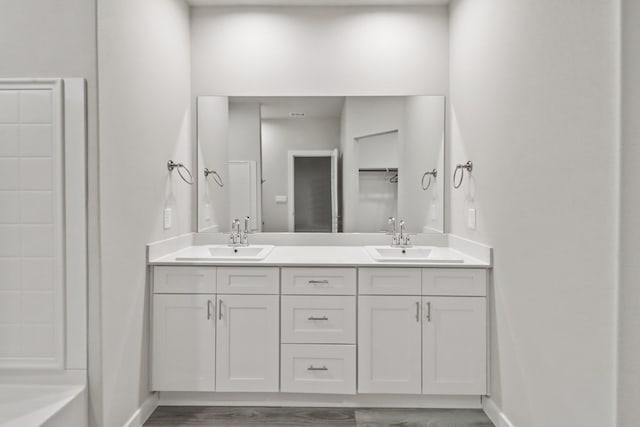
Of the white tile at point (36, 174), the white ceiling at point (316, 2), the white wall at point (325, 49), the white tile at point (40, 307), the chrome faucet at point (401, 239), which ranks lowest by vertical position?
the white tile at point (40, 307)

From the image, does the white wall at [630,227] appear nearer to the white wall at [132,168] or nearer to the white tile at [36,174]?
the white wall at [132,168]

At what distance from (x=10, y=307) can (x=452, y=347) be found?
2157 mm

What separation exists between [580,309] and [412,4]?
232 cm

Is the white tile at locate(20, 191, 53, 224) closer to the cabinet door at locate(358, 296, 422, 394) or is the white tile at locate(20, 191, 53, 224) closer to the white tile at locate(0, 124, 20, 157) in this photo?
the white tile at locate(0, 124, 20, 157)

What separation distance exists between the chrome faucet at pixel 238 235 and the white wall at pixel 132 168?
0.41 metres

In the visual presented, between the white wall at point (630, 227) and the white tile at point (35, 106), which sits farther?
the white tile at point (35, 106)

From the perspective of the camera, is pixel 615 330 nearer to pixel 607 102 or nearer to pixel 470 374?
pixel 607 102

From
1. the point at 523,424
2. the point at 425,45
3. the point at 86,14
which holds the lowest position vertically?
the point at 523,424

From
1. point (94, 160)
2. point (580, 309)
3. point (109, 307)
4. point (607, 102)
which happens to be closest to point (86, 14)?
point (94, 160)

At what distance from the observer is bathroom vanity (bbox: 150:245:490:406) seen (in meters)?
2.28

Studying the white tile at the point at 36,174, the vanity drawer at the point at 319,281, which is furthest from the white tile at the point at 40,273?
the vanity drawer at the point at 319,281

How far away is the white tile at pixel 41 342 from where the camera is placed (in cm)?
178

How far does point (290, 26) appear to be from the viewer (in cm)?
292

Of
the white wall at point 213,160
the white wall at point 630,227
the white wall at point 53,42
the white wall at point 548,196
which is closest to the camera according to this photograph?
the white wall at point 630,227
